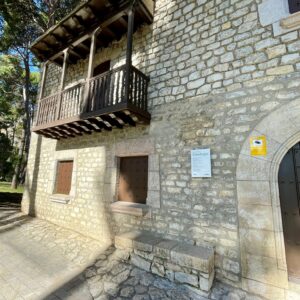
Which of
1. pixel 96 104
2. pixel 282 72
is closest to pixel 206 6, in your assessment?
pixel 282 72

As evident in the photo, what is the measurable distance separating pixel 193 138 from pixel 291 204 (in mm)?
1686

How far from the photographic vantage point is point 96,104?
405 cm

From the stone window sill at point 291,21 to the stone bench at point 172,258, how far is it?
346cm

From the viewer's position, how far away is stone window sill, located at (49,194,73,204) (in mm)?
5088

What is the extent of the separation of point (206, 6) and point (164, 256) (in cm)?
451

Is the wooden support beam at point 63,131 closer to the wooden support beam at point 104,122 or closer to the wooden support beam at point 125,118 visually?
the wooden support beam at point 104,122

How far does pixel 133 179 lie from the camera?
4.14 m

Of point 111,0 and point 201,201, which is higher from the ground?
point 111,0

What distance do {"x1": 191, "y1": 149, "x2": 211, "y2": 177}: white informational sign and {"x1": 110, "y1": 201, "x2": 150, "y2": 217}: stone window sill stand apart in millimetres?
1210

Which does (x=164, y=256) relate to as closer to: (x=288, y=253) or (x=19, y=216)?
(x=288, y=253)

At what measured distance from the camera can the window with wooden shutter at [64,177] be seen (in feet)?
18.0

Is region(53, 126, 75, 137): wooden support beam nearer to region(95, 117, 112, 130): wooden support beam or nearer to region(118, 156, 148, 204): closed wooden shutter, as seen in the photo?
region(95, 117, 112, 130): wooden support beam

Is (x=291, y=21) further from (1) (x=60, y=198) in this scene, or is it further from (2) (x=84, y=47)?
(1) (x=60, y=198)

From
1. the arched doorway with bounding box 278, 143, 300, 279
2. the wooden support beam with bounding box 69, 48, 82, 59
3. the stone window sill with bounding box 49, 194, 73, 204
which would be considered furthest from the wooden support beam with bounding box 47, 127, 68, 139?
the arched doorway with bounding box 278, 143, 300, 279
